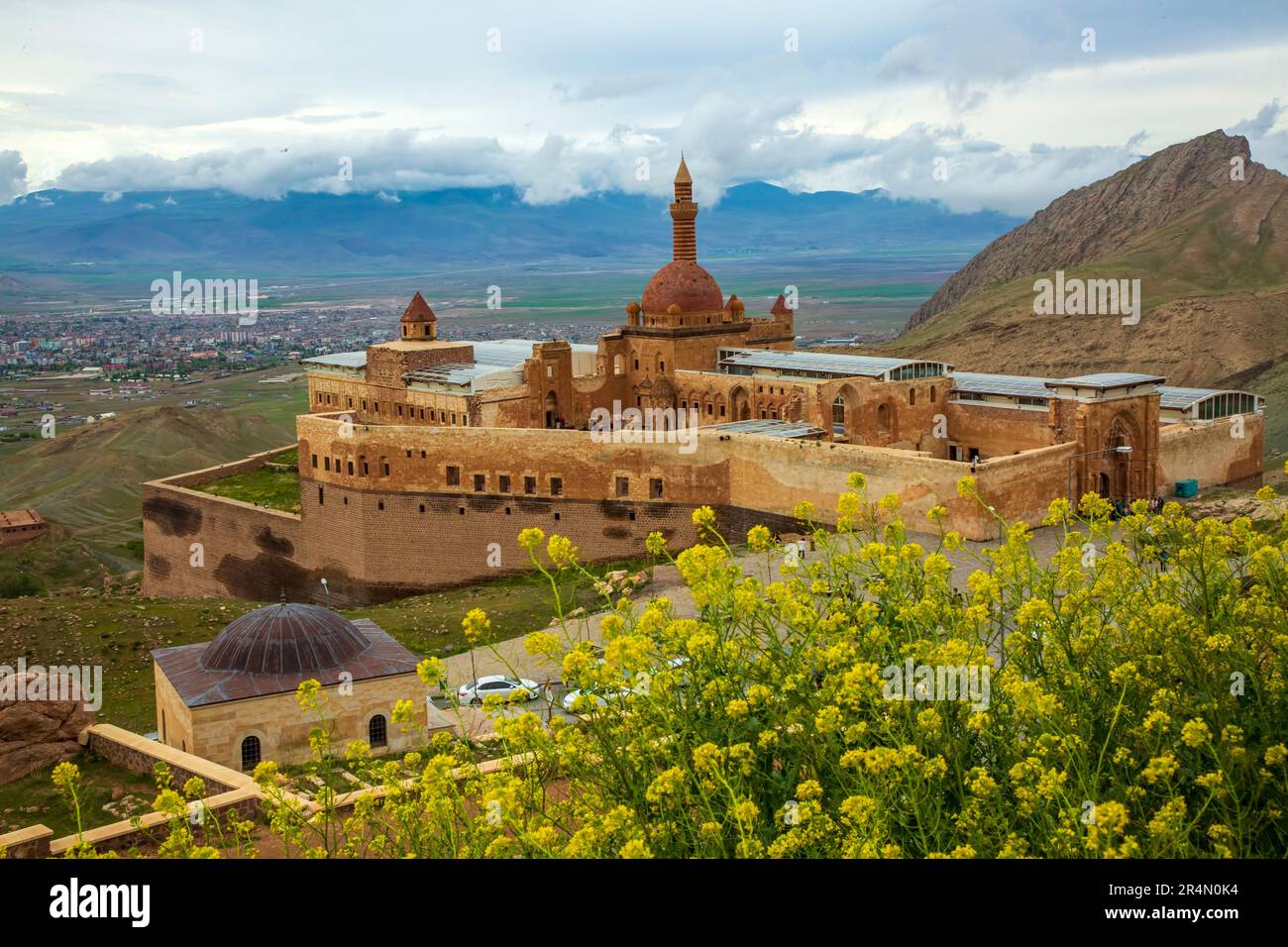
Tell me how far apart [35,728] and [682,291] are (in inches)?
1063

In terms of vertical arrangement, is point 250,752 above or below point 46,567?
above

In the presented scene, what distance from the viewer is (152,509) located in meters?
43.8

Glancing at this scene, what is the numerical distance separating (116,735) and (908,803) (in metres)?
14.6

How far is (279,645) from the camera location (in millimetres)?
21297

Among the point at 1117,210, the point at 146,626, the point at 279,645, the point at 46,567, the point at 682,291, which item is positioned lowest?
the point at 46,567

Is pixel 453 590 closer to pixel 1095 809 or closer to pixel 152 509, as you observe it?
pixel 152 509

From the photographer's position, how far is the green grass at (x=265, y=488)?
41.9 metres

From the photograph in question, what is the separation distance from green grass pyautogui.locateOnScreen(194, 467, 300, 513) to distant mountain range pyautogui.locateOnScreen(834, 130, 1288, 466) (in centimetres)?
3392

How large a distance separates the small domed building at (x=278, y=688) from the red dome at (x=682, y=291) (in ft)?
75.1

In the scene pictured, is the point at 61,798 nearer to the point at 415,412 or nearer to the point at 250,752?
the point at 250,752

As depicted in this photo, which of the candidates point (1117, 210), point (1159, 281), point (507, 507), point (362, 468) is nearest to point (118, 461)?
point (362, 468)

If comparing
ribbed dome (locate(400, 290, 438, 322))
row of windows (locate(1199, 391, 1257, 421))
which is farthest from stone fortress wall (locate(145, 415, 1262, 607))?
ribbed dome (locate(400, 290, 438, 322))

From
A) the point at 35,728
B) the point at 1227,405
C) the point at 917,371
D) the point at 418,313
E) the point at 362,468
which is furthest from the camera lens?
the point at 418,313
